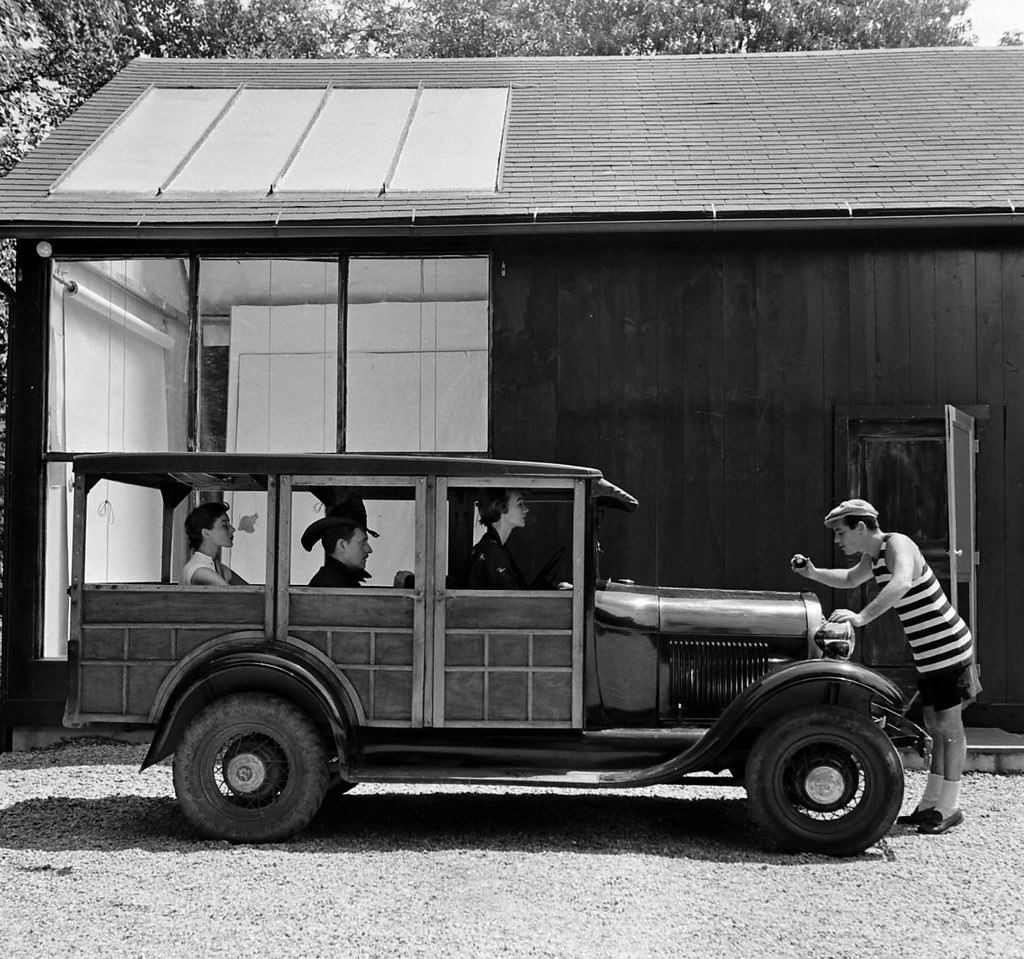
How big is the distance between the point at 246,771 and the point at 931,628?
146 inches

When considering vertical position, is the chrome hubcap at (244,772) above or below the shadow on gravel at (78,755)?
above

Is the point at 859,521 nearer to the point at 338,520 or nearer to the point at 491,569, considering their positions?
the point at 491,569

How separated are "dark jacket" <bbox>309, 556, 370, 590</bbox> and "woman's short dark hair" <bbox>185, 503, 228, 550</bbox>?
0.65 meters

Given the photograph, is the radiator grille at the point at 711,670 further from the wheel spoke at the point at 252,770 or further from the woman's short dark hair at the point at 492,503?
the wheel spoke at the point at 252,770

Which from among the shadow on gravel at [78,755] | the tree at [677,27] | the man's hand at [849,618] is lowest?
the shadow on gravel at [78,755]

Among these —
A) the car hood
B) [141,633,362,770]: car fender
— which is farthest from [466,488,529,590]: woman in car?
[141,633,362,770]: car fender

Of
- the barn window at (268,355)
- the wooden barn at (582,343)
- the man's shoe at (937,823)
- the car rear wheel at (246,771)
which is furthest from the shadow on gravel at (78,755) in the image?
the man's shoe at (937,823)

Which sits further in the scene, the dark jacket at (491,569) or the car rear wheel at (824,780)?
the dark jacket at (491,569)

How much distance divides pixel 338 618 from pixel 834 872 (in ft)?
8.81

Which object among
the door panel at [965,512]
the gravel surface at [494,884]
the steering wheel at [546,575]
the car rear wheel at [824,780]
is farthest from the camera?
the door panel at [965,512]

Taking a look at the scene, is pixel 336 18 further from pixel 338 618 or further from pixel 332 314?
pixel 338 618

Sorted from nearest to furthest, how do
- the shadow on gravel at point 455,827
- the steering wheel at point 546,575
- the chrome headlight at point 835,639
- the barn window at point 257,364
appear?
the shadow on gravel at point 455,827 < the chrome headlight at point 835,639 < the steering wheel at point 546,575 < the barn window at point 257,364

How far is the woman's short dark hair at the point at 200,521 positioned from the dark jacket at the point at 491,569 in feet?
4.66

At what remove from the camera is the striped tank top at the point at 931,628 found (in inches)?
260
